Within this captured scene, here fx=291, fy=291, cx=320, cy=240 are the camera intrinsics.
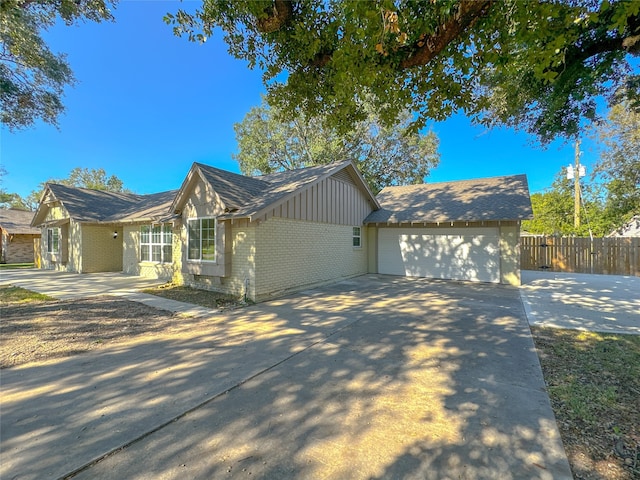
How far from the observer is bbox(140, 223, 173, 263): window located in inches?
475

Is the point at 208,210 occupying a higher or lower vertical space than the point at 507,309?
higher

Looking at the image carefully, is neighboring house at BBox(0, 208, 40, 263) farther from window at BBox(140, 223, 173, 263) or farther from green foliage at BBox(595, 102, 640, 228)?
green foliage at BBox(595, 102, 640, 228)

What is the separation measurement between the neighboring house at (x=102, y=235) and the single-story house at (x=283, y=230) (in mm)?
51

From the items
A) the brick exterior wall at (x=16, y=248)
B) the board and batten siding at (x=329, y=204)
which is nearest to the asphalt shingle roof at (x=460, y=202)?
the board and batten siding at (x=329, y=204)

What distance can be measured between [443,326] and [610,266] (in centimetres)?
1384

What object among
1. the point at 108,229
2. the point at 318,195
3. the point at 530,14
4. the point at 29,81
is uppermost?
the point at 29,81

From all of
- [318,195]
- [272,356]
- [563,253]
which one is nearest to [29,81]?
[318,195]

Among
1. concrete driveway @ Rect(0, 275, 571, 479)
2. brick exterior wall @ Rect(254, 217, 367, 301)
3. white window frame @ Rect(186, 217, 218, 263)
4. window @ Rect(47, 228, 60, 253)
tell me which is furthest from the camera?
window @ Rect(47, 228, 60, 253)

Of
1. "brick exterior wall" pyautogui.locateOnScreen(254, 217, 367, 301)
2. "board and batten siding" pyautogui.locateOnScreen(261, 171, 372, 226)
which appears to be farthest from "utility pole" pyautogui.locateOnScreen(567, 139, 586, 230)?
"brick exterior wall" pyautogui.locateOnScreen(254, 217, 367, 301)

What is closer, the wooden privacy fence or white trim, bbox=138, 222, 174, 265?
white trim, bbox=138, 222, 174, 265

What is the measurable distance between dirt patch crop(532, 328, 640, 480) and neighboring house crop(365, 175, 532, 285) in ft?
21.4

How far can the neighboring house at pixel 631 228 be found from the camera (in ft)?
57.8

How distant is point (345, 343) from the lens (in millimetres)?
5074

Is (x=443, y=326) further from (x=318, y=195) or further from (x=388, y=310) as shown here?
(x=318, y=195)
